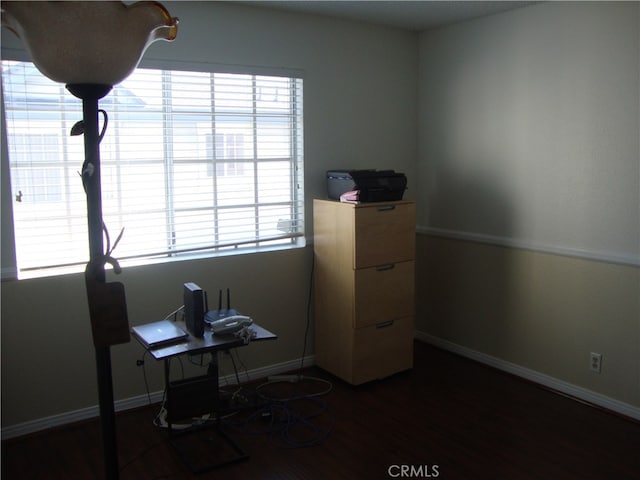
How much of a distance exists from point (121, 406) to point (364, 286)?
5.26 ft

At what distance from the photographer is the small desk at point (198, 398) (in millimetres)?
2721

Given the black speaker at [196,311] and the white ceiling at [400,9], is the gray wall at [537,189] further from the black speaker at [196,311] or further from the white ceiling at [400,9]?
the black speaker at [196,311]

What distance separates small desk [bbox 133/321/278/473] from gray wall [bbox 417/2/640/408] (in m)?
1.77

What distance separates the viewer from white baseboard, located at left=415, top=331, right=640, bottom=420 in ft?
10.6

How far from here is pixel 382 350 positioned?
3709 millimetres

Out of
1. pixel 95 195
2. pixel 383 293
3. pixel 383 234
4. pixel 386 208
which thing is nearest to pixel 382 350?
pixel 383 293

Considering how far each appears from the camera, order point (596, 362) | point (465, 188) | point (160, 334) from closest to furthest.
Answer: point (160, 334)
point (596, 362)
point (465, 188)

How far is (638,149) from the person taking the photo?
302cm

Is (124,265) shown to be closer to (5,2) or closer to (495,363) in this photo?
(5,2)

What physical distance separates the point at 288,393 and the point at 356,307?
0.69 m

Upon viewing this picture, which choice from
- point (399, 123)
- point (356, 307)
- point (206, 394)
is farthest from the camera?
point (399, 123)

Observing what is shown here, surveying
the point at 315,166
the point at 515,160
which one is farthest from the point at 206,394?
the point at 515,160

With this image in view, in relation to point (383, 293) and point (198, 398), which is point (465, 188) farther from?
point (198, 398)

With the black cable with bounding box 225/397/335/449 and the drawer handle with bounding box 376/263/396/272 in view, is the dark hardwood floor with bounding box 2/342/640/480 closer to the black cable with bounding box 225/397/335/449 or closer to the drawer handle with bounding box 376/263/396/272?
the black cable with bounding box 225/397/335/449
